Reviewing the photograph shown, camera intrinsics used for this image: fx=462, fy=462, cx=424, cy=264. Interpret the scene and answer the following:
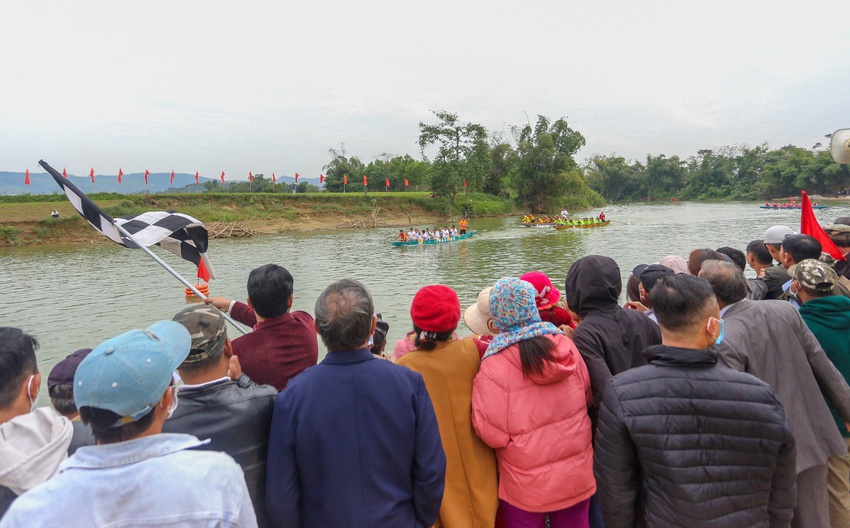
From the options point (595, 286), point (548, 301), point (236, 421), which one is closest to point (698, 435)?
point (595, 286)

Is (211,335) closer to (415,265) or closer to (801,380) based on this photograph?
(801,380)

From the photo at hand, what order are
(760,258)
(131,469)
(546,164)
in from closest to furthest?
(131,469) → (760,258) → (546,164)

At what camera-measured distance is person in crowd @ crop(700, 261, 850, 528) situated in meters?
2.41

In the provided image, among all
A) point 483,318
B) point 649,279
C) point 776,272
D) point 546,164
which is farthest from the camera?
point 546,164

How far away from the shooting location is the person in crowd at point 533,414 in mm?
2170

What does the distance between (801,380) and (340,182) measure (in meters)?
64.0

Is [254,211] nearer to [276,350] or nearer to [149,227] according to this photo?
[149,227]

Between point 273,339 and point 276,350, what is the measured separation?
7 cm

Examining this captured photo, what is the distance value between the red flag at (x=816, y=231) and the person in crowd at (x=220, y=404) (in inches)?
193

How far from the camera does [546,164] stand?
55938mm

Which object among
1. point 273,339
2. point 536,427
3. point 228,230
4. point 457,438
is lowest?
point 228,230

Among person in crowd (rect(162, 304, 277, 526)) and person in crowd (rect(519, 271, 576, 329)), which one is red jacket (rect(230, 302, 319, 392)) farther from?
person in crowd (rect(519, 271, 576, 329))

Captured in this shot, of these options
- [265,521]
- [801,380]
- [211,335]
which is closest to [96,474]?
[211,335]

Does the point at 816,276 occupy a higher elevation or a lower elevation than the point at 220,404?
higher
